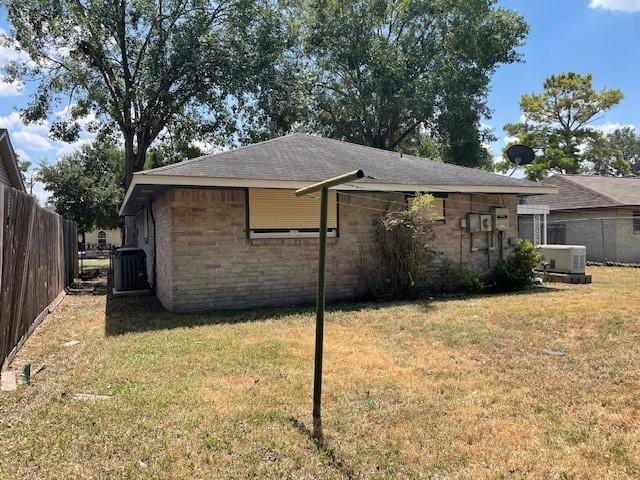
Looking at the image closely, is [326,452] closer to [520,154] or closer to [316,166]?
[316,166]

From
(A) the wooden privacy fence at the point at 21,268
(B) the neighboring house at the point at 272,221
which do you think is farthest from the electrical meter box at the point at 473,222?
(A) the wooden privacy fence at the point at 21,268

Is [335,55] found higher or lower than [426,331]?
higher

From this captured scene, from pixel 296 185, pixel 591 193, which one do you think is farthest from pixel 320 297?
pixel 591 193

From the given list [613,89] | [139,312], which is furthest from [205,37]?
[613,89]

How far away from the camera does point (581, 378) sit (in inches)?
182

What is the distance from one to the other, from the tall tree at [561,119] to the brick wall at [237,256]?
101 ft

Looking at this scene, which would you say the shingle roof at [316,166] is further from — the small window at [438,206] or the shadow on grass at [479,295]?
the shadow on grass at [479,295]

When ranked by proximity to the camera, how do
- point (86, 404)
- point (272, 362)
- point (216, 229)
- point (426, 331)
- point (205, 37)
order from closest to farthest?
point (86, 404), point (272, 362), point (426, 331), point (216, 229), point (205, 37)

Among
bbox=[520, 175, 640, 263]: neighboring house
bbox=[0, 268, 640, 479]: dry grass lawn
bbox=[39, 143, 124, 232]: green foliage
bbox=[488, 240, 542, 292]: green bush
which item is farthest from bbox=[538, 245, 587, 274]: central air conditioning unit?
bbox=[39, 143, 124, 232]: green foliage

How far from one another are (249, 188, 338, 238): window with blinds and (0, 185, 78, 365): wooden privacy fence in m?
3.54

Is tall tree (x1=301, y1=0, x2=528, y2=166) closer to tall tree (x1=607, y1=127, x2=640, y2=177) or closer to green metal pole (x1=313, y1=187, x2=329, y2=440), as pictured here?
green metal pole (x1=313, y1=187, x2=329, y2=440)

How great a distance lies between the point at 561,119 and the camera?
37.2 metres

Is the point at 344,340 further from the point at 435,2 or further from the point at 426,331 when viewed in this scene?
the point at 435,2

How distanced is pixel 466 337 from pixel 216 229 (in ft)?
15.8
